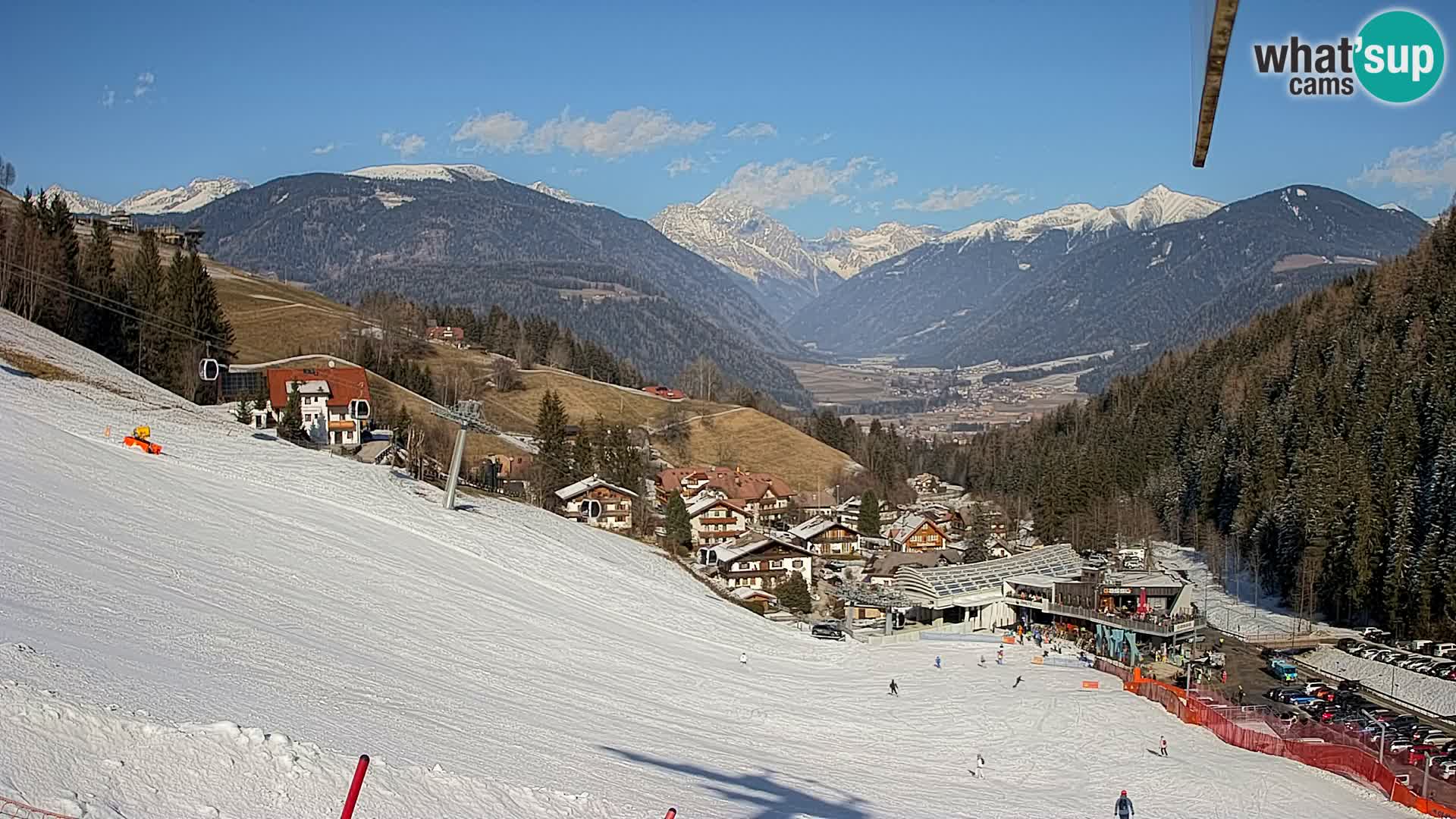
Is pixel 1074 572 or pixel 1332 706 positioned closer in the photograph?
pixel 1332 706

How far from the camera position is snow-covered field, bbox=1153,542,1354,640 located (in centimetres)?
5731

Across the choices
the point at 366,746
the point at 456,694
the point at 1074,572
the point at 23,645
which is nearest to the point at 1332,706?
the point at 1074,572

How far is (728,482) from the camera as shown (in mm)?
103438

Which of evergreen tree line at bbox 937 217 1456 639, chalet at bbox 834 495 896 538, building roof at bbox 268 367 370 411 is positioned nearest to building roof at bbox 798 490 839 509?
chalet at bbox 834 495 896 538

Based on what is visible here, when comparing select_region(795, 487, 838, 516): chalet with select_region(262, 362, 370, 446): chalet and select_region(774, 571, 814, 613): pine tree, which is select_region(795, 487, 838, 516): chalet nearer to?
select_region(774, 571, 814, 613): pine tree

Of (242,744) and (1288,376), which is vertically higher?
(1288,376)

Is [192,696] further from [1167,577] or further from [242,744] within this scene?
[1167,577]

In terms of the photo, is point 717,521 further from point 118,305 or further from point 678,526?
point 118,305

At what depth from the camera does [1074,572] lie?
2473 inches

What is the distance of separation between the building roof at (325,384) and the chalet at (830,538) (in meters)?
32.2

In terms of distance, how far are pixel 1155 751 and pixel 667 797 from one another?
17.4m

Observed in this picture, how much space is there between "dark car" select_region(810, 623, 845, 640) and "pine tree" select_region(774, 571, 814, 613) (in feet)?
31.1

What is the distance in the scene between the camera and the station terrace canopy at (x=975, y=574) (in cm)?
5984

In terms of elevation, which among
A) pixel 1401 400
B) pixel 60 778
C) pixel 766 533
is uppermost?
pixel 1401 400
